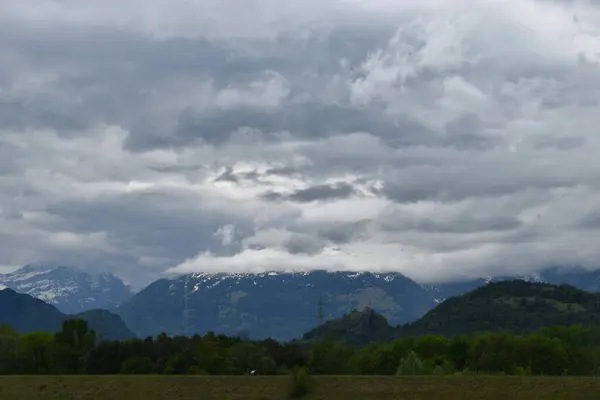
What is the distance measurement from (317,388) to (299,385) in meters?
2.45

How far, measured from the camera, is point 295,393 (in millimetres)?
93812

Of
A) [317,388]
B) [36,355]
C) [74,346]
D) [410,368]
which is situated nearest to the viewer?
[317,388]

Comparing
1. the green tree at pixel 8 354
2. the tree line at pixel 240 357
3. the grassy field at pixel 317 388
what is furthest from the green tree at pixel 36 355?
the grassy field at pixel 317 388

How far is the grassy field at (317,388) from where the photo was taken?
294ft

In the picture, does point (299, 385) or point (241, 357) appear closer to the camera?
point (299, 385)

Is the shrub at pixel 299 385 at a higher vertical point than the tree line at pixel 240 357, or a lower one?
lower

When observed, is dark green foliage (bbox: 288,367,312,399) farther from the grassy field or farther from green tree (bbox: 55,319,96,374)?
green tree (bbox: 55,319,96,374)

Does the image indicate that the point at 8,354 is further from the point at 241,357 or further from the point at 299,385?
the point at 299,385

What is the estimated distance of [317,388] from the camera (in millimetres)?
95938

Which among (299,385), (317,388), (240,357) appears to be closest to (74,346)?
(240,357)

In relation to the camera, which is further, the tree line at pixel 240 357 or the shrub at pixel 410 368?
the tree line at pixel 240 357

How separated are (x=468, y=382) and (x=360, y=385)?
11.4 metres

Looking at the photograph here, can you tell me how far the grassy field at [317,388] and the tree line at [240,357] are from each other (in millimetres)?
35623

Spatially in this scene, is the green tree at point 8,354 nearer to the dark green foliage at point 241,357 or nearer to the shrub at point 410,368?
the dark green foliage at point 241,357
